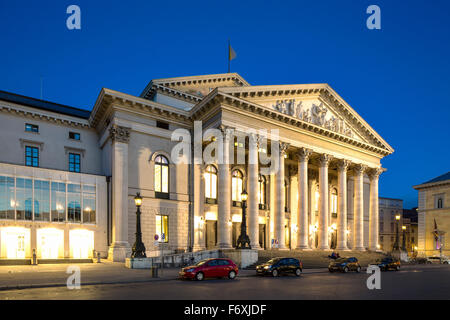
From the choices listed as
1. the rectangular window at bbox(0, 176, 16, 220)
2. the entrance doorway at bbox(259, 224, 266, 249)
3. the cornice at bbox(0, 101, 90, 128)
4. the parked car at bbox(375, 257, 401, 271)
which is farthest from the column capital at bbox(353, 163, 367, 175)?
the rectangular window at bbox(0, 176, 16, 220)

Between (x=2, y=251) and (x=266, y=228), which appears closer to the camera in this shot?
(x=2, y=251)

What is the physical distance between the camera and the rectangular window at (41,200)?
1246 inches

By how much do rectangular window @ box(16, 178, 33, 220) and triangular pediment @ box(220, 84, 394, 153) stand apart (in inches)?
730

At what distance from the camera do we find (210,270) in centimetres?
2191

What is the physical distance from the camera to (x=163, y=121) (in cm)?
3684

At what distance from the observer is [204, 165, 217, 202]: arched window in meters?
39.5

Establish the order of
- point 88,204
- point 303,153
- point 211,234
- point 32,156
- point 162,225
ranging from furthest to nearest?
point 303,153 → point 211,234 → point 32,156 → point 162,225 → point 88,204

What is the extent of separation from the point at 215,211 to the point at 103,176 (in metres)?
11.9

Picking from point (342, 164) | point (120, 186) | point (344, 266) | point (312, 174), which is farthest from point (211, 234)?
point (342, 164)

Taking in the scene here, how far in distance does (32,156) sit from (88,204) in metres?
7.82

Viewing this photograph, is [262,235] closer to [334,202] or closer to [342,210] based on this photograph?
[342,210]

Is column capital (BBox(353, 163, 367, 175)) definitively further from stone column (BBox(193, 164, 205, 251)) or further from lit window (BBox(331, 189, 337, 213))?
stone column (BBox(193, 164, 205, 251))
